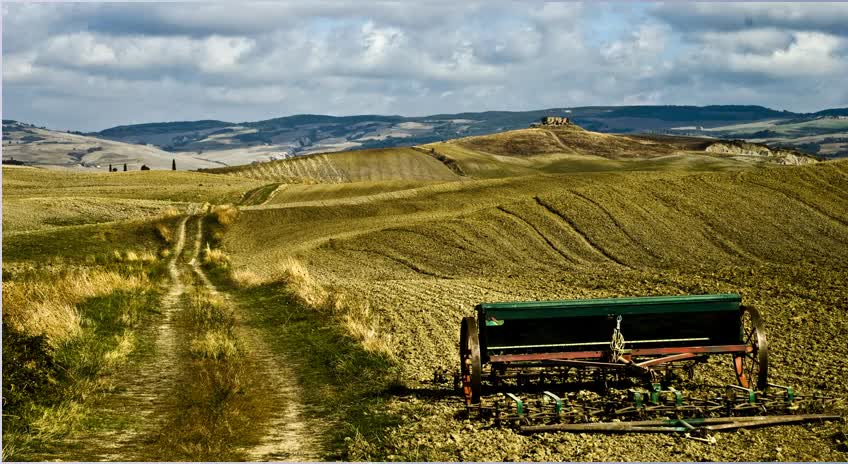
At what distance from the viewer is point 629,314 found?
520 inches

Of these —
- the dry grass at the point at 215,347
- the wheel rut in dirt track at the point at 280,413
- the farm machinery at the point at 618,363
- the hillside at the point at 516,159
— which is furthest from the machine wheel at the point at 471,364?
the hillside at the point at 516,159

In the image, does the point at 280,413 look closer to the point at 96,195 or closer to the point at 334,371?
the point at 334,371

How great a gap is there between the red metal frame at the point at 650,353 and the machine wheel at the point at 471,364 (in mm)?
457

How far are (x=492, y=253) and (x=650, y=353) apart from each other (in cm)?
3008

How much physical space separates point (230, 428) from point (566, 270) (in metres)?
29.2

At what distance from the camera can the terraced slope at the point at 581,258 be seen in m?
11.4

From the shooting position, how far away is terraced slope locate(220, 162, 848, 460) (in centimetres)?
1135

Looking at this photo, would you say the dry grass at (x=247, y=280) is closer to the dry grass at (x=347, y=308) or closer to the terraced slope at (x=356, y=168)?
the dry grass at (x=347, y=308)

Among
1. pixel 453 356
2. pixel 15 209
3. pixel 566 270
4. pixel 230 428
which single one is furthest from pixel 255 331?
pixel 15 209

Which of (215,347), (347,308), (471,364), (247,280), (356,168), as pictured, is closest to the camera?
(471,364)

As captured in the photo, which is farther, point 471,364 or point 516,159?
point 516,159

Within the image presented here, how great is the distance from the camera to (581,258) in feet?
139

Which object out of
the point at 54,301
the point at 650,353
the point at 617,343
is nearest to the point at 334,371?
the point at 617,343

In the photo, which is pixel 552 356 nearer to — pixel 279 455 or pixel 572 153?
pixel 279 455
